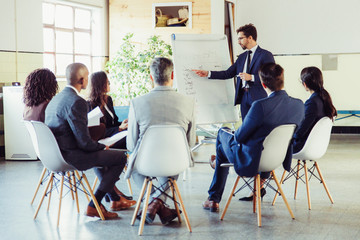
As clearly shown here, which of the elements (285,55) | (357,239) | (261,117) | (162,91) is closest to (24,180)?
(162,91)

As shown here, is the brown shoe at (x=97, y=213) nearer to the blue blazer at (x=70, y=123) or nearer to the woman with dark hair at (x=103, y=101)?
the blue blazer at (x=70, y=123)

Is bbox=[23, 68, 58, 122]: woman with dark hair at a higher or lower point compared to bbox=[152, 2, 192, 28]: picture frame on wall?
lower

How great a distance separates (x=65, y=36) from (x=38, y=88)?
4.03 metres

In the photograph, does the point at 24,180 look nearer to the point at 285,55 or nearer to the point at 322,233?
the point at 322,233

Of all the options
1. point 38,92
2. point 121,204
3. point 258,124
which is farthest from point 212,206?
point 38,92

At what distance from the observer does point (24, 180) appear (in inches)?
219

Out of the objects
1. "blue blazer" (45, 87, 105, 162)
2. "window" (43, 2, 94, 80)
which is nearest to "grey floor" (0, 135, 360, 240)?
"blue blazer" (45, 87, 105, 162)

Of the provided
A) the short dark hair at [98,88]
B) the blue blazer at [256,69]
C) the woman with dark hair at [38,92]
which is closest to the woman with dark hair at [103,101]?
the short dark hair at [98,88]

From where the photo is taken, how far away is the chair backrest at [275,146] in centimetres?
360

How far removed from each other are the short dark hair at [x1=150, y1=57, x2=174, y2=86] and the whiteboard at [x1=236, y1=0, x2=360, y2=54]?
6.99 metres

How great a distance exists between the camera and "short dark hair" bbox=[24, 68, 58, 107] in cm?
484

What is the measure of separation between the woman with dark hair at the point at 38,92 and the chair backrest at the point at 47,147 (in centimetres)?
106

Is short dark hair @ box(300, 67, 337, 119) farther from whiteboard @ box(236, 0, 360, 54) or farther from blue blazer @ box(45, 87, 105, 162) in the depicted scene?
whiteboard @ box(236, 0, 360, 54)

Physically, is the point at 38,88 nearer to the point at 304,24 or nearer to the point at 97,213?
the point at 97,213
